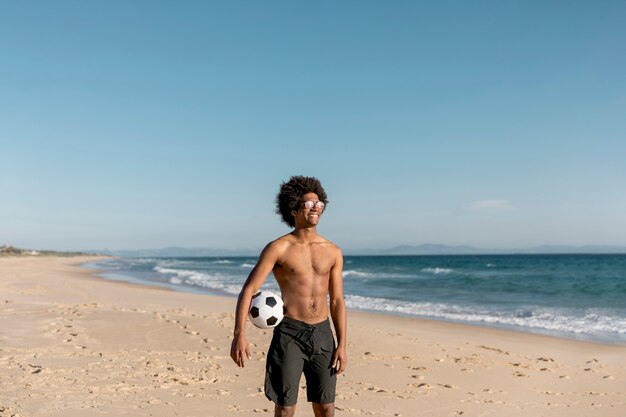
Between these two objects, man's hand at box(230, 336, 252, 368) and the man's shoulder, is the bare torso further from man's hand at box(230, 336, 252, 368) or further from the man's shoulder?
man's hand at box(230, 336, 252, 368)

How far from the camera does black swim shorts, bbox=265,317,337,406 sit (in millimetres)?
4043

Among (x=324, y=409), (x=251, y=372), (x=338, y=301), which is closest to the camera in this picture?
(x=324, y=409)

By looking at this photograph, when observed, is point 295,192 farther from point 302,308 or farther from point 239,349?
point 239,349

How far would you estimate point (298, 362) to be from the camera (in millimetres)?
4094

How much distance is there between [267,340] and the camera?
34.0 ft

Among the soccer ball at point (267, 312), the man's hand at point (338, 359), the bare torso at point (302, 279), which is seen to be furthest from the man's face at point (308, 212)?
the man's hand at point (338, 359)

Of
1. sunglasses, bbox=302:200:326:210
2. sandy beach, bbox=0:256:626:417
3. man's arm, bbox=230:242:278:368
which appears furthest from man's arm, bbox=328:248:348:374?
sandy beach, bbox=0:256:626:417

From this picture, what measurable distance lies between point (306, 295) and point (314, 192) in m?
0.77

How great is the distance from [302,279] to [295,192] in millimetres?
652

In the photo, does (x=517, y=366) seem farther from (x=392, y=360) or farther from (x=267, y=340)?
(x=267, y=340)

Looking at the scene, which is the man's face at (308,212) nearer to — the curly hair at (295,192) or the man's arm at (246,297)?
the curly hair at (295,192)

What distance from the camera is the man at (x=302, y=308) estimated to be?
4.05m

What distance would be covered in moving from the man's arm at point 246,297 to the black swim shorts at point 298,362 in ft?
0.75

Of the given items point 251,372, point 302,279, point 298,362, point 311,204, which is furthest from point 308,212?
point 251,372
